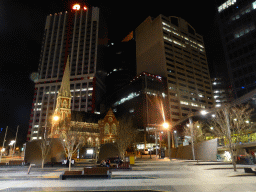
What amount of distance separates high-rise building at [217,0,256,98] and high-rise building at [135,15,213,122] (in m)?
42.3

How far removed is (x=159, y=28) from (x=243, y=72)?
243 feet

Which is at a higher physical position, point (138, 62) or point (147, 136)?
point (138, 62)

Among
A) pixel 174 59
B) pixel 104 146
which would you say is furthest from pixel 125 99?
pixel 104 146

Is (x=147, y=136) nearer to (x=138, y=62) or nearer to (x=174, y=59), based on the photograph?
(x=174, y=59)

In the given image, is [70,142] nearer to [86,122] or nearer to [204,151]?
[204,151]

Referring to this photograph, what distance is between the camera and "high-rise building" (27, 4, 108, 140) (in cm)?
13050

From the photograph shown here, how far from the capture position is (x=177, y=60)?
410 ft

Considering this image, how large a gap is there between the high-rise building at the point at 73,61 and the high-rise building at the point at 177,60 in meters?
35.8

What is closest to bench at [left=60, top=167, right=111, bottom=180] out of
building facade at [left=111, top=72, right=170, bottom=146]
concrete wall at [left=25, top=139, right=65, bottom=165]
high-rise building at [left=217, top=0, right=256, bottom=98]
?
concrete wall at [left=25, top=139, right=65, bottom=165]

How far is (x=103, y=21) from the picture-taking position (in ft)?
549

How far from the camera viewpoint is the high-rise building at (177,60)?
116 meters

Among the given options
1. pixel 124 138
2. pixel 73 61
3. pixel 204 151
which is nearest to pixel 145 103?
pixel 124 138

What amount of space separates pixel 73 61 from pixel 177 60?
264 feet

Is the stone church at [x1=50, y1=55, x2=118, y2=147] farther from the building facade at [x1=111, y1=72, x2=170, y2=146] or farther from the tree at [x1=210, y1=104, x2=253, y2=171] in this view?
the tree at [x1=210, y1=104, x2=253, y2=171]
